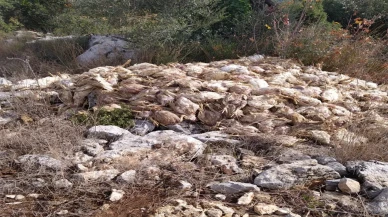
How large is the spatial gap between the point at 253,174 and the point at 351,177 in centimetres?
68

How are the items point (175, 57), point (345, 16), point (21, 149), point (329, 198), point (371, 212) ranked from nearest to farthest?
point (371, 212) → point (329, 198) → point (21, 149) → point (175, 57) → point (345, 16)

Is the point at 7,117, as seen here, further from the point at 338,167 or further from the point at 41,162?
the point at 338,167

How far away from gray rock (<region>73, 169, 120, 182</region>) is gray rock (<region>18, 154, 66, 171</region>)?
0.59ft

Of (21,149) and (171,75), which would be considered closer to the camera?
(21,149)

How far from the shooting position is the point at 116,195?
257 centimetres

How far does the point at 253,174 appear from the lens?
2916mm

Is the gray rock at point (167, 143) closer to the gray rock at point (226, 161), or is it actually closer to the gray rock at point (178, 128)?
the gray rock at point (226, 161)

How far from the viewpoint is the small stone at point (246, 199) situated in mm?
2562

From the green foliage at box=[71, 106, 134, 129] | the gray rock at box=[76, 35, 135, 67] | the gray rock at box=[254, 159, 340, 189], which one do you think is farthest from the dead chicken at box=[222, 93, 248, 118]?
the gray rock at box=[76, 35, 135, 67]

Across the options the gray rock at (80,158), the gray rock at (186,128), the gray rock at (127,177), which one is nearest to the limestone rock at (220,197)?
the gray rock at (127,177)

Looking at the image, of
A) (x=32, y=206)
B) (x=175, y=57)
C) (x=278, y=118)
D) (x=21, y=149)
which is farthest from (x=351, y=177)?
(x=175, y=57)

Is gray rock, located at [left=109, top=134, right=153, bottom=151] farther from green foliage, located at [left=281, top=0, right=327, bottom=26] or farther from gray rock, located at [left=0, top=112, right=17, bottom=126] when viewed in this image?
green foliage, located at [left=281, top=0, right=327, bottom=26]

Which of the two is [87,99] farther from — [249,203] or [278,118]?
[249,203]

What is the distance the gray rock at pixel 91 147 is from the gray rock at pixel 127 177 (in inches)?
18.7
